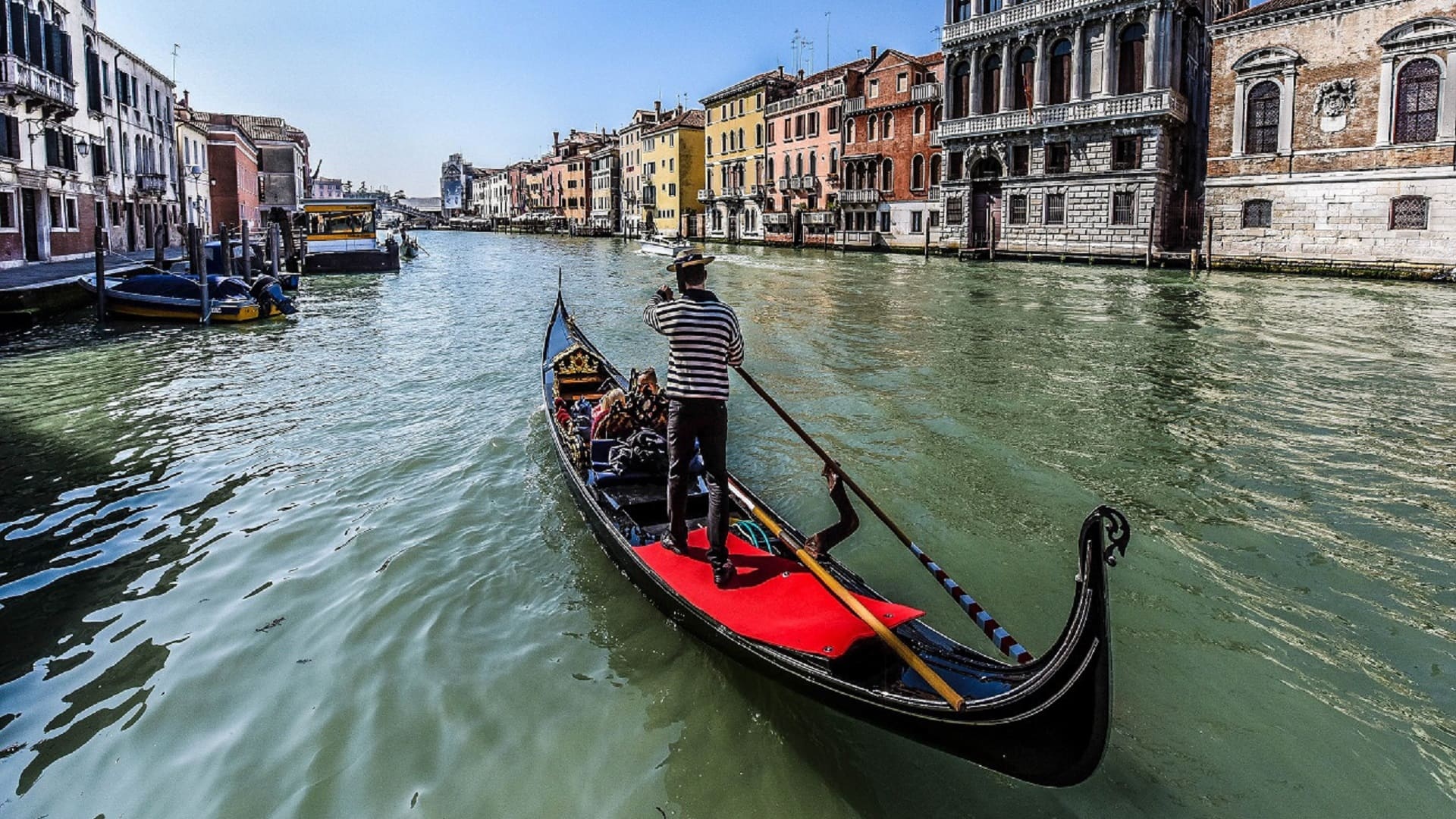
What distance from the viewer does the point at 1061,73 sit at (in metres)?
25.3

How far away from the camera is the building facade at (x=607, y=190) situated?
60.2 meters

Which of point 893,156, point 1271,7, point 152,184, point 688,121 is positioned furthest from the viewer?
point 688,121

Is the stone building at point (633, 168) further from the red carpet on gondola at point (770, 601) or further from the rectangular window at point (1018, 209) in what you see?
the red carpet on gondola at point (770, 601)

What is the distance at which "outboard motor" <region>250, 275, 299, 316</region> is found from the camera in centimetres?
1480

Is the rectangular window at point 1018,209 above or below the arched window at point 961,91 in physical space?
below

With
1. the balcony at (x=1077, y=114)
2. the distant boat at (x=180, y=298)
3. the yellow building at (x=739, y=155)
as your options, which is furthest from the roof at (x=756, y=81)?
the distant boat at (x=180, y=298)

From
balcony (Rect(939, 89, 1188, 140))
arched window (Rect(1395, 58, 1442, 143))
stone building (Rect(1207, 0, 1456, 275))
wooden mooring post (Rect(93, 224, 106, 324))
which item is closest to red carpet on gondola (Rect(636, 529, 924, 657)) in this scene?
wooden mooring post (Rect(93, 224, 106, 324))

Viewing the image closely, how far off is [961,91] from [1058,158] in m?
4.41

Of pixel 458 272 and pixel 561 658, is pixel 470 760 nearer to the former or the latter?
pixel 561 658

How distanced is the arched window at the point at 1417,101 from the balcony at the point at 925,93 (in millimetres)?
14633

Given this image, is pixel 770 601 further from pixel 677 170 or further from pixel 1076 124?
pixel 677 170

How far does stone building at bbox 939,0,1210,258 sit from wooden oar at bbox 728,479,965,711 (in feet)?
74.6

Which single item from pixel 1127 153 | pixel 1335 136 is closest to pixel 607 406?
pixel 1335 136

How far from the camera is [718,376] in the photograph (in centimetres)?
333
